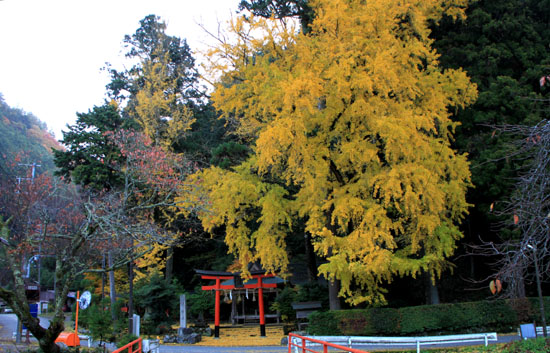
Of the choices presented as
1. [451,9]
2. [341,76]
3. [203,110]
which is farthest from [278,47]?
[203,110]

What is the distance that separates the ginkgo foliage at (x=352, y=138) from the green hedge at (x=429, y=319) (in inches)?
33.7

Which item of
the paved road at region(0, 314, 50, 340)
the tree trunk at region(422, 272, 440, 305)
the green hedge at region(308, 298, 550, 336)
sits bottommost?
the paved road at region(0, 314, 50, 340)

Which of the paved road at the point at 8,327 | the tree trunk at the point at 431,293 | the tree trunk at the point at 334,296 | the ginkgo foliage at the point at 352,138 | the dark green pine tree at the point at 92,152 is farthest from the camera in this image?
the dark green pine tree at the point at 92,152

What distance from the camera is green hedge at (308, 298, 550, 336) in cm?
1476

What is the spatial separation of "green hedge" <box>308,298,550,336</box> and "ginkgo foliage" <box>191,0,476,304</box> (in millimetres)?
855

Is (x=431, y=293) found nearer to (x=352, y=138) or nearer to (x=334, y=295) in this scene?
(x=334, y=295)

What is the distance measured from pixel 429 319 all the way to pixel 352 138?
6.78 metres

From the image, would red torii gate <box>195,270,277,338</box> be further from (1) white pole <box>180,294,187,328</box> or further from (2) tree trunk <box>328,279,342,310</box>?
(2) tree trunk <box>328,279,342,310</box>

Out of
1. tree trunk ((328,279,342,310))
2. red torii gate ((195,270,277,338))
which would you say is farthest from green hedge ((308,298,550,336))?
red torii gate ((195,270,277,338))

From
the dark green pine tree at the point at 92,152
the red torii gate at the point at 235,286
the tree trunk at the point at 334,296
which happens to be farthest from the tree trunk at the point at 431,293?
the dark green pine tree at the point at 92,152

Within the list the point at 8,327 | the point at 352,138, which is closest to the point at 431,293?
the point at 352,138

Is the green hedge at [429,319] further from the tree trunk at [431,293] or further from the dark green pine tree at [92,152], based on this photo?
the dark green pine tree at [92,152]

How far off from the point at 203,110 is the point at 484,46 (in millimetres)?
21789

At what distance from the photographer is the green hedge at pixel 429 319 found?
48.4ft
